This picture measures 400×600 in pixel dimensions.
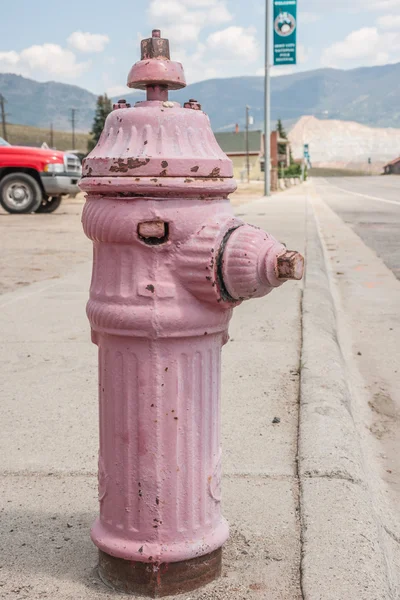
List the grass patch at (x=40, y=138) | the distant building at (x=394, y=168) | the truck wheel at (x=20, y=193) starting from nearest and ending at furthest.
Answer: the truck wheel at (x=20, y=193), the distant building at (x=394, y=168), the grass patch at (x=40, y=138)

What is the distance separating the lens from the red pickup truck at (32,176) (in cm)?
1648

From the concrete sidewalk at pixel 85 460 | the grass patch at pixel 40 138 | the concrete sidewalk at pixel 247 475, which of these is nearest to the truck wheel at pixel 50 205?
the concrete sidewalk at pixel 85 460

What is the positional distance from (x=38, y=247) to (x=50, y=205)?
23.2 ft

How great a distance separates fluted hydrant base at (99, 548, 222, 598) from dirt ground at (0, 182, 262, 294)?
5.74 m

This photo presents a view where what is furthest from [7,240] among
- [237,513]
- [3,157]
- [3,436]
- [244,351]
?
[237,513]

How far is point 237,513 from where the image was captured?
263 centimetres

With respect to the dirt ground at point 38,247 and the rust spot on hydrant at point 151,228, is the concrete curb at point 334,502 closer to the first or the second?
the rust spot on hydrant at point 151,228

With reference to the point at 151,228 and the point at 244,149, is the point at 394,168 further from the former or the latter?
the point at 151,228

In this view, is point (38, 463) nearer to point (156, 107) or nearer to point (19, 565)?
point (19, 565)

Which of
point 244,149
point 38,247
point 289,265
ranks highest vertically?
point 244,149

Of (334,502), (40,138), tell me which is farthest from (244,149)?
(334,502)

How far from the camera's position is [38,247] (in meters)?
11.7

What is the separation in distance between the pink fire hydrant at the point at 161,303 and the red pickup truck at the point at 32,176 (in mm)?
14812

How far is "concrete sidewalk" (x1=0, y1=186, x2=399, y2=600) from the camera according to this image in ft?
7.30
